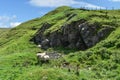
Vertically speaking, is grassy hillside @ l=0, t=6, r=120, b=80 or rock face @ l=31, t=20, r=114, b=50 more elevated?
rock face @ l=31, t=20, r=114, b=50

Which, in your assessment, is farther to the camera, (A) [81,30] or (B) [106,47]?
(A) [81,30]

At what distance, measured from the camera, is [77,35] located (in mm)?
92125

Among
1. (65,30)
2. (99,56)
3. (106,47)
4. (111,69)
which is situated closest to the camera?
(111,69)

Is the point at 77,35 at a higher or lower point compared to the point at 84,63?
higher

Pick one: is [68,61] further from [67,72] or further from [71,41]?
[71,41]

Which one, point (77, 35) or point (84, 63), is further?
point (77, 35)

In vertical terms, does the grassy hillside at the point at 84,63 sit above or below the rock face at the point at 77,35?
below

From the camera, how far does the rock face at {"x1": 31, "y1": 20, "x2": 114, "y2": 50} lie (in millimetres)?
85881

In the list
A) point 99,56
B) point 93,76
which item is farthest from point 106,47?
point 93,76

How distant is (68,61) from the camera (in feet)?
229

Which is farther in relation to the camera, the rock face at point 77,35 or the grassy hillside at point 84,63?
the rock face at point 77,35

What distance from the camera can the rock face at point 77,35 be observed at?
85.9 meters

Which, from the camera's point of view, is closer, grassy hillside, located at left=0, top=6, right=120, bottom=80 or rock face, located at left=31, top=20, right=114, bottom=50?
grassy hillside, located at left=0, top=6, right=120, bottom=80

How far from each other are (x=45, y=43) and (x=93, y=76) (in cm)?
4810
